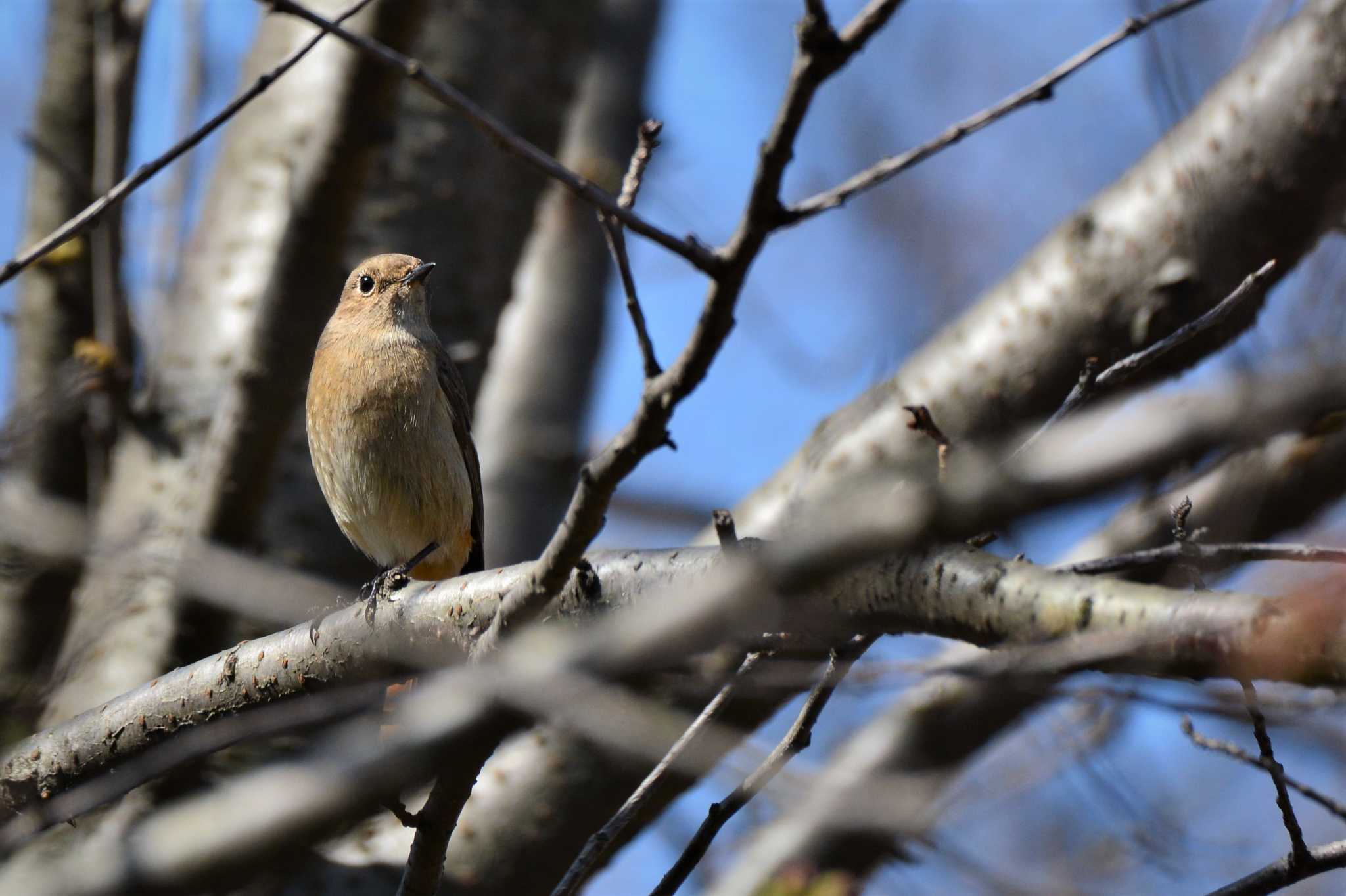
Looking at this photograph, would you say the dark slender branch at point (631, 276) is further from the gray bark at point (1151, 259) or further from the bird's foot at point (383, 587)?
the gray bark at point (1151, 259)

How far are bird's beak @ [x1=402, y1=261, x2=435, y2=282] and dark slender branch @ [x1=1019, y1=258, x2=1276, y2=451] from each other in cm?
342

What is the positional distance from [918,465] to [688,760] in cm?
177

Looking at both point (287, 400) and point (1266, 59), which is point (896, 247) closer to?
point (1266, 59)

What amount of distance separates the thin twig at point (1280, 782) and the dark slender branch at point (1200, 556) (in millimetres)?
214

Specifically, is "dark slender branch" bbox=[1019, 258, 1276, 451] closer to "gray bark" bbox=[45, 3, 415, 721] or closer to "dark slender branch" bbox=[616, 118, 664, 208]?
"dark slender branch" bbox=[616, 118, 664, 208]

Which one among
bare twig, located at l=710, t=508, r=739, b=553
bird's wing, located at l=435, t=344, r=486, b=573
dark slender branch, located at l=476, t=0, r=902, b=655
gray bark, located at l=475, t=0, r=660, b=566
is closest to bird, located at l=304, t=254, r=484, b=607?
bird's wing, located at l=435, t=344, r=486, b=573

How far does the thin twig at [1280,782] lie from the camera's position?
193cm

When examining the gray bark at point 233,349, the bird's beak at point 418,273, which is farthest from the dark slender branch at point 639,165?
the bird's beak at point 418,273

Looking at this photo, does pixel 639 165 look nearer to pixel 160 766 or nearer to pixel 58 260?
pixel 160 766

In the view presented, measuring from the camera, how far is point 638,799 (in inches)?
93.5

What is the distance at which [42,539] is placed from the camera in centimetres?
392

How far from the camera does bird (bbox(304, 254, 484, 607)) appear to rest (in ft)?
15.4

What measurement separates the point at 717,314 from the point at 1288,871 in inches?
55.8

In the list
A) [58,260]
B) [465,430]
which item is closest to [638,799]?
[465,430]
